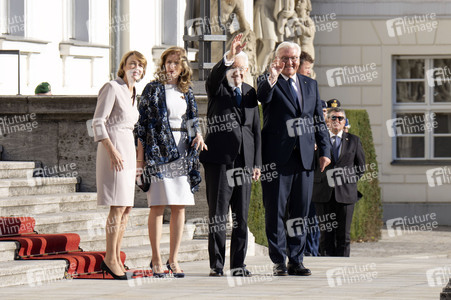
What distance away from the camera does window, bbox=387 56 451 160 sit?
76.9 ft

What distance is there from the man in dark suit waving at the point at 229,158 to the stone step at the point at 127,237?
4.60 feet

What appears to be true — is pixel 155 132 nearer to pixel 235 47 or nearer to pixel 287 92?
pixel 235 47

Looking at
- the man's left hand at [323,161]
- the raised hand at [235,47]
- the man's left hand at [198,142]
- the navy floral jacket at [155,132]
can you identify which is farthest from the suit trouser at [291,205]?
the raised hand at [235,47]

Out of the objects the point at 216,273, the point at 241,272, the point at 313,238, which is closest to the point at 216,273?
the point at 216,273

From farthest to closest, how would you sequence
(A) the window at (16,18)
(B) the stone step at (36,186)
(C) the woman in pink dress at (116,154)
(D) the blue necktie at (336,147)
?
(A) the window at (16,18)
(D) the blue necktie at (336,147)
(B) the stone step at (36,186)
(C) the woman in pink dress at (116,154)

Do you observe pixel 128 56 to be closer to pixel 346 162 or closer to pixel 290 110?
pixel 290 110

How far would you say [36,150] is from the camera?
12.9 meters

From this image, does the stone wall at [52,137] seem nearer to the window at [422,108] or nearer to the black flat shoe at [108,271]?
the black flat shoe at [108,271]

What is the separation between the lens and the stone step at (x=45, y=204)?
37.3ft

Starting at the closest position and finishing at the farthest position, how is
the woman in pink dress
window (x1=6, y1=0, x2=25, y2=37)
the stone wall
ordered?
the woman in pink dress, the stone wall, window (x1=6, y1=0, x2=25, y2=37)

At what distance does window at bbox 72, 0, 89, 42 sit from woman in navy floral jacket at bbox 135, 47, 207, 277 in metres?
7.98

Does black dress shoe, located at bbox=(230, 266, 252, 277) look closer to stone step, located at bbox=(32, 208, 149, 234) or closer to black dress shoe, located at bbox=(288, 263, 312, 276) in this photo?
black dress shoe, located at bbox=(288, 263, 312, 276)

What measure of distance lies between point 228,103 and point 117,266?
158 centimetres

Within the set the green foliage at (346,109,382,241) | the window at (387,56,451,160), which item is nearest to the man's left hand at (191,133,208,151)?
the green foliage at (346,109,382,241)
